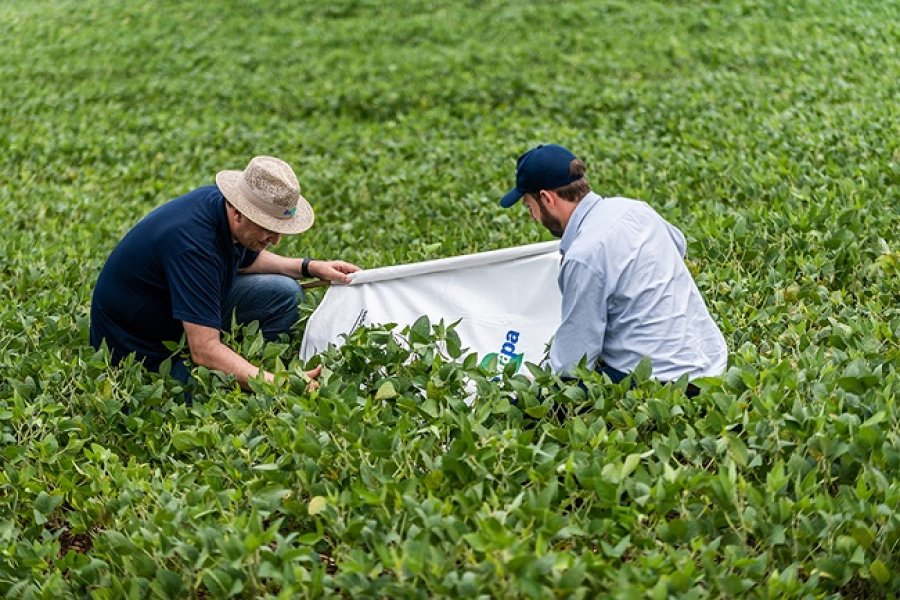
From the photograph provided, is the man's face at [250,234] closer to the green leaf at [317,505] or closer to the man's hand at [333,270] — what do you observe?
the man's hand at [333,270]

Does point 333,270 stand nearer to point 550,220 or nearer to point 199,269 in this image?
point 199,269

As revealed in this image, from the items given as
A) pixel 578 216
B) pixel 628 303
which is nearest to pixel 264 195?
pixel 578 216

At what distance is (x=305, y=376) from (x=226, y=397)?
16.3 inches

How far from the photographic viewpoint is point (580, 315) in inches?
166

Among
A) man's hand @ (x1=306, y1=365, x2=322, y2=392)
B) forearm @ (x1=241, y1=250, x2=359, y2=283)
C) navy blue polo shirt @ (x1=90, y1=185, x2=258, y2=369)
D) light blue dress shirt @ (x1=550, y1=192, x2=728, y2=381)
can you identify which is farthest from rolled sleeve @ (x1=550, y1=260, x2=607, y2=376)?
navy blue polo shirt @ (x1=90, y1=185, x2=258, y2=369)

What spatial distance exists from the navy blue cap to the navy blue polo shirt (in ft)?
4.64

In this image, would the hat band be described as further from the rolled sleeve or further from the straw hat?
the rolled sleeve

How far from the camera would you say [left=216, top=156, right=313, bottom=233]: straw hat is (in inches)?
187

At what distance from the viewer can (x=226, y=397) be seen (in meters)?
4.50

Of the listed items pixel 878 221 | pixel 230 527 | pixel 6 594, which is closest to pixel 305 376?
pixel 230 527

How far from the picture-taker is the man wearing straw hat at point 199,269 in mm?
4734

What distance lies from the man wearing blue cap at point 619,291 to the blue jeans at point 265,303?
1502 mm

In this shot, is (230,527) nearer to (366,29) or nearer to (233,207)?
(233,207)

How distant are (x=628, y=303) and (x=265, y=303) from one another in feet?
6.44
